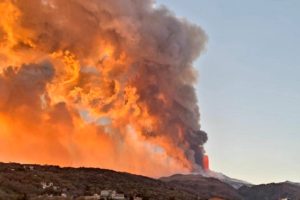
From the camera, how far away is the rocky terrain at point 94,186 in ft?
260

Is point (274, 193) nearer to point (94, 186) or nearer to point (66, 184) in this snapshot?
point (94, 186)

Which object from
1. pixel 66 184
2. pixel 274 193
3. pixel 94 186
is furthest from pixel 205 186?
pixel 66 184

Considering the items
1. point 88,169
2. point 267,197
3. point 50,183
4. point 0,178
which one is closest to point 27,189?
point 0,178

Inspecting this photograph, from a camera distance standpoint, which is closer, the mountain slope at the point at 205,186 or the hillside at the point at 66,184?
the hillside at the point at 66,184

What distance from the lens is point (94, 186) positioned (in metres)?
107

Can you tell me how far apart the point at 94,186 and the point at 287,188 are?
111348mm

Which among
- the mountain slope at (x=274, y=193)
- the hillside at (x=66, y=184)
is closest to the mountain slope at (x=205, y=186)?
the mountain slope at (x=274, y=193)

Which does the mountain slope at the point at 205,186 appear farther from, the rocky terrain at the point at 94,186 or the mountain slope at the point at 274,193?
the mountain slope at the point at 274,193

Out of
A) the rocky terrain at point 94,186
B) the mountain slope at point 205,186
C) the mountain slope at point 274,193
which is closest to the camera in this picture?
the rocky terrain at point 94,186

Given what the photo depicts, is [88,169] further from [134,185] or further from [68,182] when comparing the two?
[68,182]

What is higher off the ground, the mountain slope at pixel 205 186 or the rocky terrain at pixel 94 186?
the mountain slope at pixel 205 186

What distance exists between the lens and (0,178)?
85.4 meters

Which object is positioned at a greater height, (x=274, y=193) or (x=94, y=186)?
(x=274, y=193)

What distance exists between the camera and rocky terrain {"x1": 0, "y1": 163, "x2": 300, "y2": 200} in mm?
79375
